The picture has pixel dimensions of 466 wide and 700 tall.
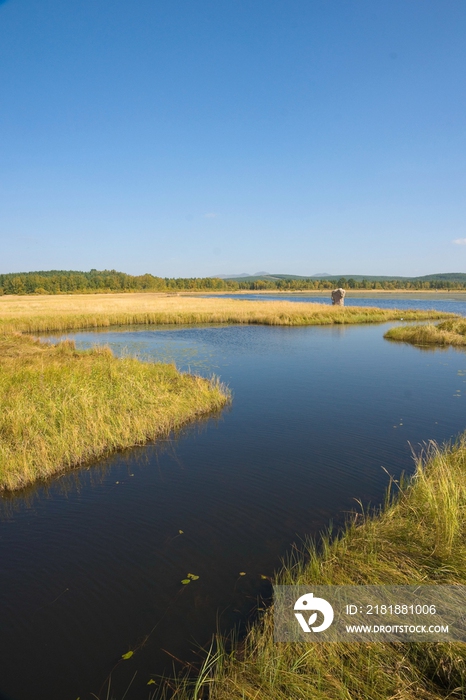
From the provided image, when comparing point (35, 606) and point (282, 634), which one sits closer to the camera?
point (282, 634)

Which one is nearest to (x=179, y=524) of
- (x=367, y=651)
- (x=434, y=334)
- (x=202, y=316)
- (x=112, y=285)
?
(x=367, y=651)

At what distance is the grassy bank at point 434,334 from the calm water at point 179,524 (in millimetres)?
16555

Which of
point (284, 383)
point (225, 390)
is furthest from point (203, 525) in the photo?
point (284, 383)

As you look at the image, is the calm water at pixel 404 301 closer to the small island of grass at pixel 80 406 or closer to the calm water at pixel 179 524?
the calm water at pixel 179 524

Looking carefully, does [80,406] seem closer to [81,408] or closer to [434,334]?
[81,408]

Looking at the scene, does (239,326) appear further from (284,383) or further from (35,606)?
(35,606)

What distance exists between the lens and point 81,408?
11.7m

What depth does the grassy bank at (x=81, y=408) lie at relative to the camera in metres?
9.83

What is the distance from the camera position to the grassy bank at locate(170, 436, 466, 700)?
12.5ft

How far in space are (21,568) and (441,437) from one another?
10821 millimetres

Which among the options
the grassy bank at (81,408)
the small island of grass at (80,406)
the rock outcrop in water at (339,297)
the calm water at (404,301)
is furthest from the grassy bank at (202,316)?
the grassy bank at (81,408)

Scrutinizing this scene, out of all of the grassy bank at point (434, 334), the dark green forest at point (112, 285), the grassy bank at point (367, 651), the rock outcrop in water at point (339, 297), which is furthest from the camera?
the dark green forest at point (112, 285)

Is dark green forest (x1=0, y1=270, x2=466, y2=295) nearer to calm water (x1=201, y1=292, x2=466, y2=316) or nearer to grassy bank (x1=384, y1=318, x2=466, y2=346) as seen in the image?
calm water (x1=201, y1=292, x2=466, y2=316)

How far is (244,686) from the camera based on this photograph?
4004 millimetres
